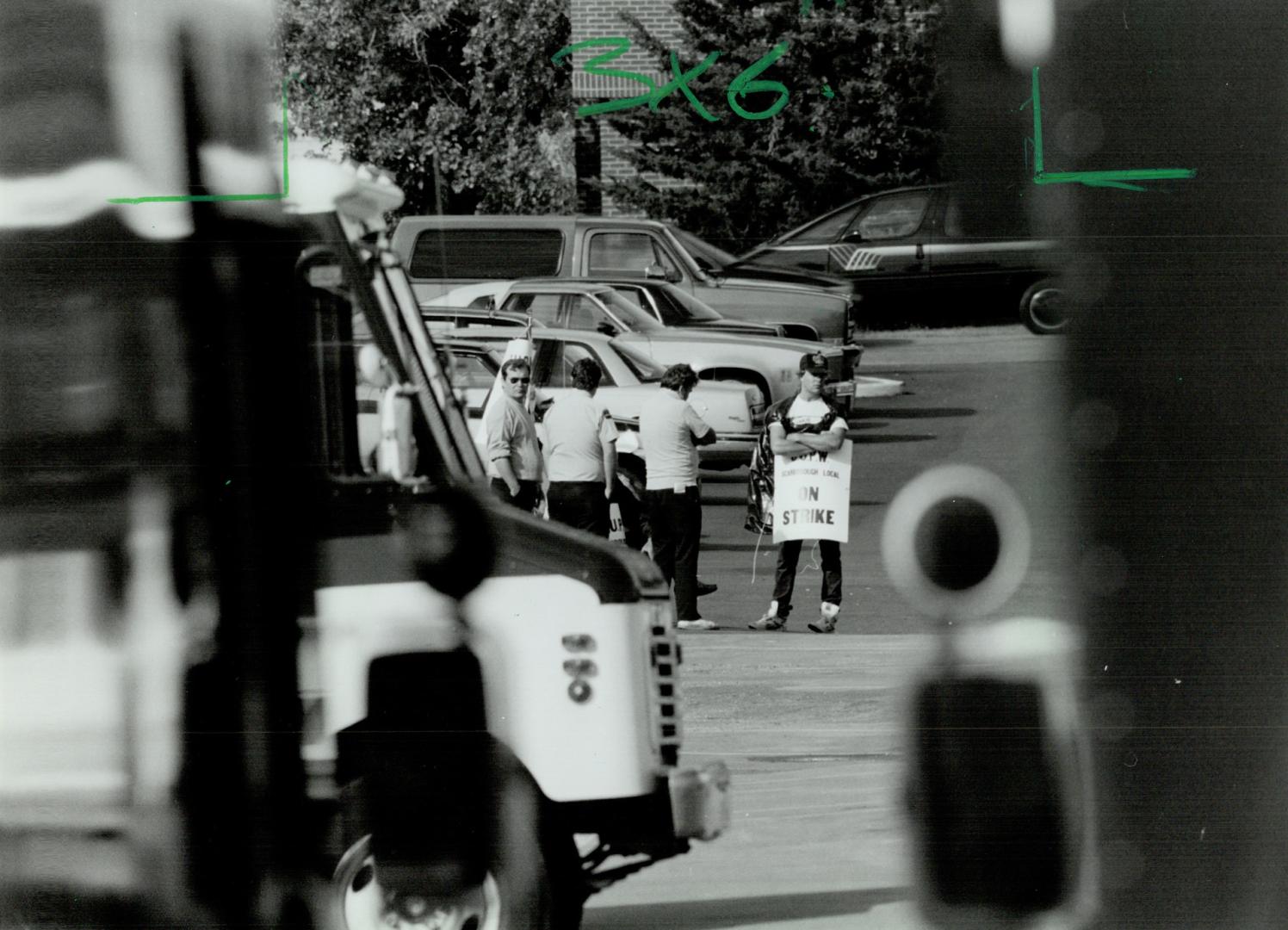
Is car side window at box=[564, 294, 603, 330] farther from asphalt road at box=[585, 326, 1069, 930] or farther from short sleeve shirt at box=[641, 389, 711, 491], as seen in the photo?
asphalt road at box=[585, 326, 1069, 930]

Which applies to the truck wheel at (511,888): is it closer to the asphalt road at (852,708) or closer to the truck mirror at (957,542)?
the asphalt road at (852,708)

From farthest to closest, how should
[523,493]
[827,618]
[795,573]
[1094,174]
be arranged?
[795,573] → [827,618] → [523,493] → [1094,174]

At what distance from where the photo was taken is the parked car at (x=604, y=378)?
4.18 meters

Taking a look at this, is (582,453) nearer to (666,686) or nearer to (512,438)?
(512,438)

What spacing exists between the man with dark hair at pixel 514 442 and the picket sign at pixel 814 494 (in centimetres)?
70

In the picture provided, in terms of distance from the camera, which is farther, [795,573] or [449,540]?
[795,573]

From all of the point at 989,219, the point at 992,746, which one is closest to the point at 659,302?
the point at 989,219

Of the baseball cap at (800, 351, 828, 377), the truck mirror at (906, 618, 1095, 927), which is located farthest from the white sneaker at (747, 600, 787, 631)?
the baseball cap at (800, 351, 828, 377)

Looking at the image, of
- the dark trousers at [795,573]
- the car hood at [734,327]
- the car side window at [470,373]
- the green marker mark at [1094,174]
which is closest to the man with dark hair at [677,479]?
the car hood at [734,327]

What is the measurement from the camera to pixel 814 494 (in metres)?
4.58

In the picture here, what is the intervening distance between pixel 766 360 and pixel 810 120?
69cm

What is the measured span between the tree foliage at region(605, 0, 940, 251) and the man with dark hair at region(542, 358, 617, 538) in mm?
542

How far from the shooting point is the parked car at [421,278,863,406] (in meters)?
4.29

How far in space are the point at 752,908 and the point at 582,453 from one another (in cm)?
131
